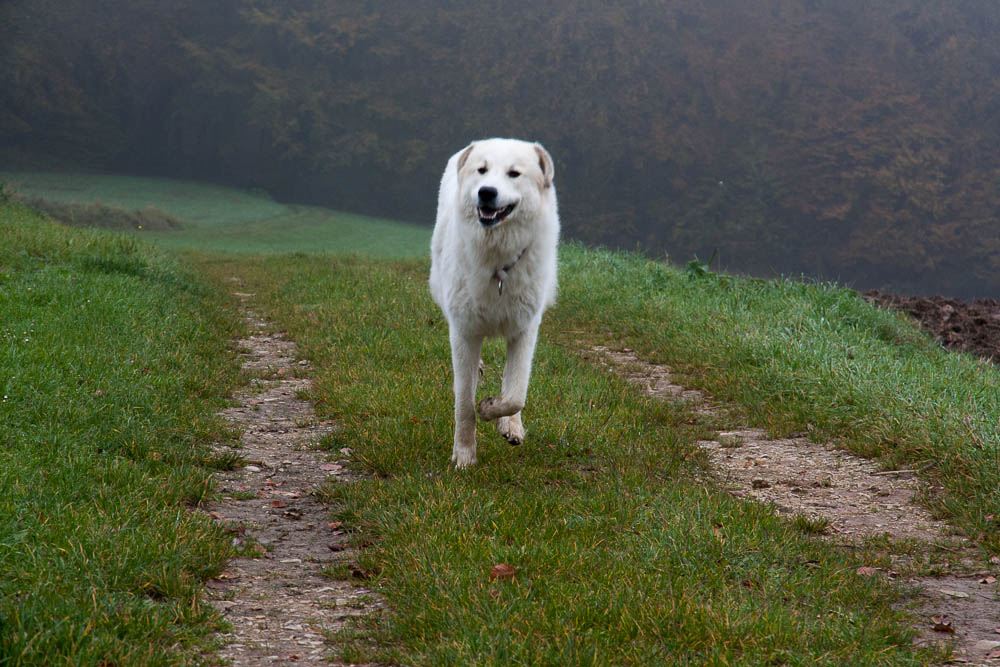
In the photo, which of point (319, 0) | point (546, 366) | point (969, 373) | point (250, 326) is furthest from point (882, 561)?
point (319, 0)

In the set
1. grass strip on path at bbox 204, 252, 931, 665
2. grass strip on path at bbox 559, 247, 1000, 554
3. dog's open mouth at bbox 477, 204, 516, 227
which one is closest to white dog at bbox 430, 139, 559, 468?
dog's open mouth at bbox 477, 204, 516, 227

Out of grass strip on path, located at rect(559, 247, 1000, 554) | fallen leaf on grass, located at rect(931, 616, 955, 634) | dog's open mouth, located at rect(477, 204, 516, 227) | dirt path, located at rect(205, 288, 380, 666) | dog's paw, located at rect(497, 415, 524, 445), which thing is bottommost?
dirt path, located at rect(205, 288, 380, 666)

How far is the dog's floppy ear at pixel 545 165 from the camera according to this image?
4273mm

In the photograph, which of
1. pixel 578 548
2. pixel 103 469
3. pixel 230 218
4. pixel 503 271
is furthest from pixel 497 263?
pixel 230 218

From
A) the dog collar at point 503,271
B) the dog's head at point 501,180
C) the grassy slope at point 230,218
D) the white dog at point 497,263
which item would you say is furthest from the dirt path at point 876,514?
the grassy slope at point 230,218

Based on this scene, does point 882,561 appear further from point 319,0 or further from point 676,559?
point 319,0

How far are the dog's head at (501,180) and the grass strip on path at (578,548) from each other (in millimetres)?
1360

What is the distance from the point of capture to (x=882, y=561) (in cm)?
Result: 339

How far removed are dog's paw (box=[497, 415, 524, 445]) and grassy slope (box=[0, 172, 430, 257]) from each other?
12.1m

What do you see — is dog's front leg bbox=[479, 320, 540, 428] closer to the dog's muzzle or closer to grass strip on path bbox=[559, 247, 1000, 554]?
the dog's muzzle

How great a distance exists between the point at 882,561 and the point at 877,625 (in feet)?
2.41

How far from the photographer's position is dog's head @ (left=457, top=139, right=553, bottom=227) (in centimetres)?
392

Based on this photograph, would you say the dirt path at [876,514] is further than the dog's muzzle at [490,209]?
No

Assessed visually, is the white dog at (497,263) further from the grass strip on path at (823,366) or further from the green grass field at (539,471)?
the grass strip on path at (823,366)
